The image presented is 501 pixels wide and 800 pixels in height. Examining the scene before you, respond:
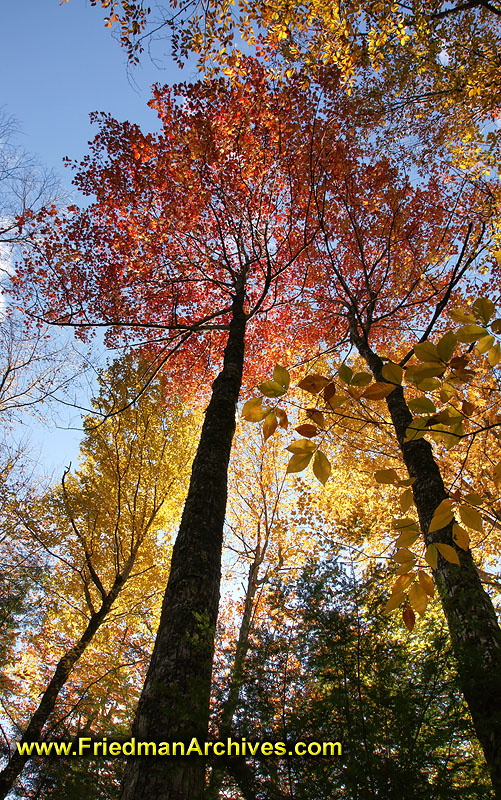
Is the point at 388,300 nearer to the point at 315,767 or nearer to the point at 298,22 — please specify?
the point at 298,22

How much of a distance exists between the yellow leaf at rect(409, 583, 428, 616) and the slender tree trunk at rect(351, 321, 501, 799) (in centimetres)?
73

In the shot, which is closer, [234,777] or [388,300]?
[234,777]

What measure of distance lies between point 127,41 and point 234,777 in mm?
5819

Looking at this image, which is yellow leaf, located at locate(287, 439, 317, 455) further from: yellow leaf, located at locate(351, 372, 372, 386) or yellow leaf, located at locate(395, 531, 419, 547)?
yellow leaf, located at locate(395, 531, 419, 547)

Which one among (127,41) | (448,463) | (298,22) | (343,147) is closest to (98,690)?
(448,463)

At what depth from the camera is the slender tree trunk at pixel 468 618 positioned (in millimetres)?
1572

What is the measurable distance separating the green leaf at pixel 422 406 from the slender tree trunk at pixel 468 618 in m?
1.00

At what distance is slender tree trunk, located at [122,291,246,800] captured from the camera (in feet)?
5.02

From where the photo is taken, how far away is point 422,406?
0.98 metres

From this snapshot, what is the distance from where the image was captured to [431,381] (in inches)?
39.9

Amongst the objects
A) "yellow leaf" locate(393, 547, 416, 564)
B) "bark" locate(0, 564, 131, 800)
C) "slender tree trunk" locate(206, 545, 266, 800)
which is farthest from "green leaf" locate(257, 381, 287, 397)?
"bark" locate(0, 564, 131, 800)

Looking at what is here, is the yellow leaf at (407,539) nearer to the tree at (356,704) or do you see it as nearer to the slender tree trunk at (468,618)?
the slender tree trunk at (468,618)

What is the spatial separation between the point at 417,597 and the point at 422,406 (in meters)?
0.49

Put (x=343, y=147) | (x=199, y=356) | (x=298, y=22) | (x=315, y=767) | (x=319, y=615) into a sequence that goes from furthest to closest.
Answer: (x=199, y=356)
(x=343, y=147)
(x=298, y=22)
(x=319, y=615)
(x=315, y=767)
